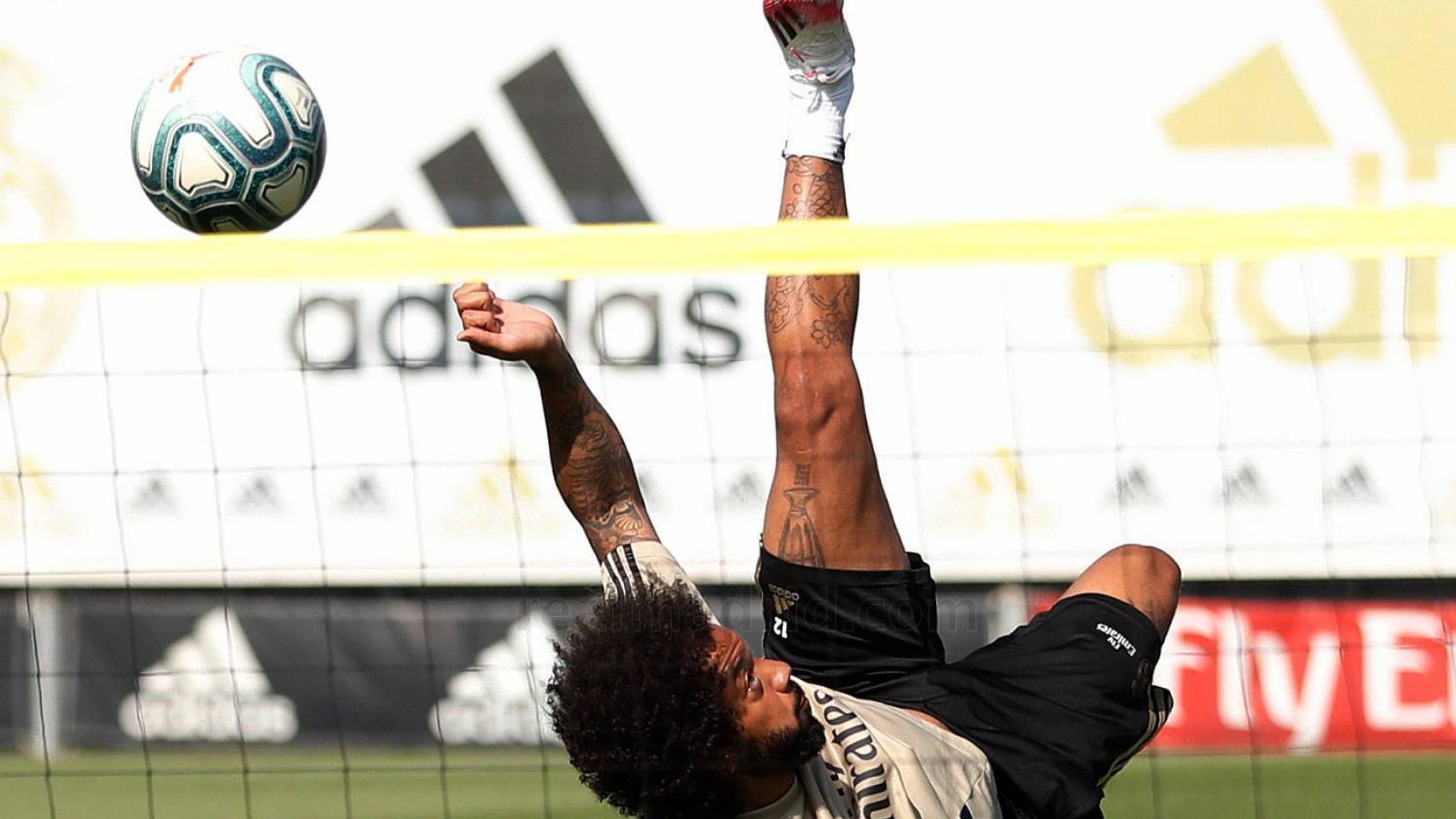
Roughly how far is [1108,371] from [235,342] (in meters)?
3.18

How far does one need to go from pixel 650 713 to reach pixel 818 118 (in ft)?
4.31

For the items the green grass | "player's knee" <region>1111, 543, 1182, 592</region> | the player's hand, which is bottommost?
the green grass

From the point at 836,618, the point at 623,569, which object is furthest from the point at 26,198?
the point at 836,618

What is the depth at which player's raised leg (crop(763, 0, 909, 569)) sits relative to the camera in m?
3.45

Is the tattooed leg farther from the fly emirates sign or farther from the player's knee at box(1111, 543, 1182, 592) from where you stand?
the fly emirates sign

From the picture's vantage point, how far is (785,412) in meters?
3.50

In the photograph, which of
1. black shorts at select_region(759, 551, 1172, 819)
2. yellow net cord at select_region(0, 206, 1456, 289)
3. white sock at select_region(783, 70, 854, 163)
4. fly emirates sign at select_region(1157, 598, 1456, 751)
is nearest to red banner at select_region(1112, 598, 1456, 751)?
fly emirates sign at select_region(1157, 598, 1456, 751)

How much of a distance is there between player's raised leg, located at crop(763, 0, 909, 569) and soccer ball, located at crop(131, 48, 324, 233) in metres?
1.13

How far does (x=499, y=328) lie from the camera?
3299mm

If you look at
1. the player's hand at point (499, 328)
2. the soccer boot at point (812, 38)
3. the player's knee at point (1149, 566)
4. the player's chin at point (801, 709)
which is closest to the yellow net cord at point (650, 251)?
the player's hand at point (499, 328)

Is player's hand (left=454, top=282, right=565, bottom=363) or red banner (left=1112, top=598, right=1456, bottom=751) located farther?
red banner (left=1112, top=598, right=1456, bottom=751)

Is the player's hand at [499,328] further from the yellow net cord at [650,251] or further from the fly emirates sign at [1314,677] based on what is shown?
the fly emirates sign at [1314,677]

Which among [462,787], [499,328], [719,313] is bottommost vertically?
[462,787]

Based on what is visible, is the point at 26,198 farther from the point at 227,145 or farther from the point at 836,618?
the point at 836,618
